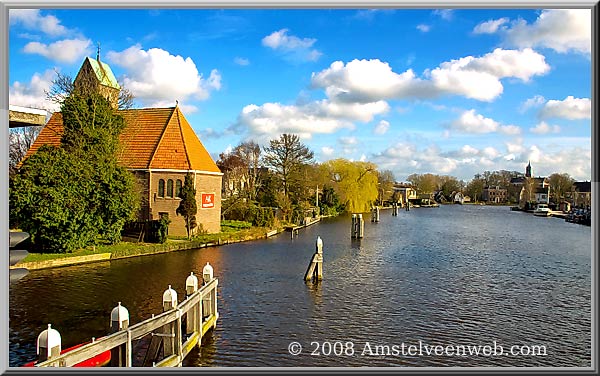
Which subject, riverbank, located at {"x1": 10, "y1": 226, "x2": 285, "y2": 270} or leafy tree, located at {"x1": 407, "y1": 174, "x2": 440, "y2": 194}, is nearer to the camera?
riverbank, located at {"x1": 10, "y1": 226, "x2": 285, "y2": 270}

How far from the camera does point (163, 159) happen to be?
80.0 feet

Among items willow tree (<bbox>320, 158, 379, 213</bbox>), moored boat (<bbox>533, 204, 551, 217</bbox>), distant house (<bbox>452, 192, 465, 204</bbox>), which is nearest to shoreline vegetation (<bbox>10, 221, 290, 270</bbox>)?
willow tree (<bbox>320, 158, 379, 213</bbox>)

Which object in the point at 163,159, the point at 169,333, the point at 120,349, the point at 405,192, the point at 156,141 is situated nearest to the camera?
the point at 120,349

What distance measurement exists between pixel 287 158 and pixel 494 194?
168ft

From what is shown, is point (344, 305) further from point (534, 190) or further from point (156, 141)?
point (534, 190)

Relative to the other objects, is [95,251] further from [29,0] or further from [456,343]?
[29,0]

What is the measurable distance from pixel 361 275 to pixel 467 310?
15.5ft

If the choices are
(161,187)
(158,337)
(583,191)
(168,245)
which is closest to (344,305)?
(158,337)

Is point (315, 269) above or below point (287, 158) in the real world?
below

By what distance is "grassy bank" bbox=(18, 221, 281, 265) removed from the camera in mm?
16569

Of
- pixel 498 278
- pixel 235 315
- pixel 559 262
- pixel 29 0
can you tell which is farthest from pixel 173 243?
pixel 29 0

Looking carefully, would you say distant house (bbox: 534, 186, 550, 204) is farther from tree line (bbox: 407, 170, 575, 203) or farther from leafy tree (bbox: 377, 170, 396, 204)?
leafy tree (bbox: 377, 170, 396, 204)

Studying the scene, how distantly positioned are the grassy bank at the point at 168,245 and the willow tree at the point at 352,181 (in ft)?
80.3

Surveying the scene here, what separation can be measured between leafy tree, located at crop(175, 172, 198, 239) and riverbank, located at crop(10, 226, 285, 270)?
101cm
